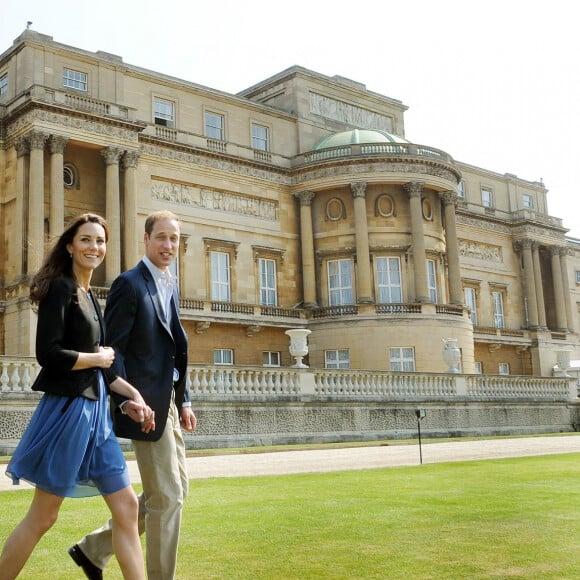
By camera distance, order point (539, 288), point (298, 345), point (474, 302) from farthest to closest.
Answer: point (539, 288)
point (474, 302)
point (298, 345)

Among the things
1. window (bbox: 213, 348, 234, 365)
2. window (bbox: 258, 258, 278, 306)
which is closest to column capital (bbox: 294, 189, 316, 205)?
window (bbox: 258, 258, 278, 306)

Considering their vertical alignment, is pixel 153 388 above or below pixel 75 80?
below

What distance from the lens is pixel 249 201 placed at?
135 ft

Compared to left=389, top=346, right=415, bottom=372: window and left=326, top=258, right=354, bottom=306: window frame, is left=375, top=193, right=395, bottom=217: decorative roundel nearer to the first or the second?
left=326, top=258, right=354, bottom=306: window frame

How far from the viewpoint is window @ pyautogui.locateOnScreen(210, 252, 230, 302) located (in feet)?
129

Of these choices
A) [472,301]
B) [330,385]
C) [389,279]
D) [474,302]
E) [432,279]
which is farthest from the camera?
[474,302]

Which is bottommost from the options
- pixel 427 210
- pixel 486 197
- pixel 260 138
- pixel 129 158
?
pixel 427 210

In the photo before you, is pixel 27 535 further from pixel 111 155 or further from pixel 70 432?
pixel 111 155

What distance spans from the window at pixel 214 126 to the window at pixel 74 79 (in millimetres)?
6816

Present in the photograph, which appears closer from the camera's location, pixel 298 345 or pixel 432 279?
pixel 298 345

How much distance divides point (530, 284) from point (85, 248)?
52.4m

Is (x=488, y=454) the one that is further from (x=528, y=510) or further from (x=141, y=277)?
(x=141, y=277)

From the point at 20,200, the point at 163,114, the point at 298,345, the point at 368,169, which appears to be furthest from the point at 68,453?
the point at 368,169

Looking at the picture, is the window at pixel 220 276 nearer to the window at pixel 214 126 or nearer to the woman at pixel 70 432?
the window at pixel 214 126
